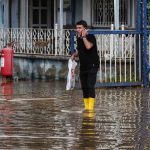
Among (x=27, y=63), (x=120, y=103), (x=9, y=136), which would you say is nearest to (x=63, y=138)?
(x=9, y=136)

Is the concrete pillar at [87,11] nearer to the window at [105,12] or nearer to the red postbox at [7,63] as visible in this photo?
the window at [105,12]

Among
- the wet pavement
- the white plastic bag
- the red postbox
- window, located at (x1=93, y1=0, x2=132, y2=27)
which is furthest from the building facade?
the wet pavement

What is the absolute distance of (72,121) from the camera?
1204 centimetres

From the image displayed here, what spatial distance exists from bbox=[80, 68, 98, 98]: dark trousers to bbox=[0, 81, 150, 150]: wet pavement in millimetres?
391

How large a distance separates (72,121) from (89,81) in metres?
1.53

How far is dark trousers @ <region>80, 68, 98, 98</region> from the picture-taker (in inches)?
526

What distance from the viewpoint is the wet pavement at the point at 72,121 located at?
31.6 feet

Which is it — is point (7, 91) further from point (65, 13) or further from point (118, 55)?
point (65, 13)

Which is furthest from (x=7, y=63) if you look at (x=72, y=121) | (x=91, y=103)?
(x=72, y=121)

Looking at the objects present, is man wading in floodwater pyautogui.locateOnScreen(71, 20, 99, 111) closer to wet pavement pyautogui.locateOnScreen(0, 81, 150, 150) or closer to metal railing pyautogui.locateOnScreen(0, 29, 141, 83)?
wet pavement pyautogui.locateOnScreen(0, 81, 150, 150)

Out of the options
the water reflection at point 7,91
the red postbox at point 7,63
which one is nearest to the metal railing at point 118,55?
the water reflection at point 7,91

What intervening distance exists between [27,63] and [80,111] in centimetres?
1198

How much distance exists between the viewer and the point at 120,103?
15.3m

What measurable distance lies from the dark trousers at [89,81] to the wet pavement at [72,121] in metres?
0.39
